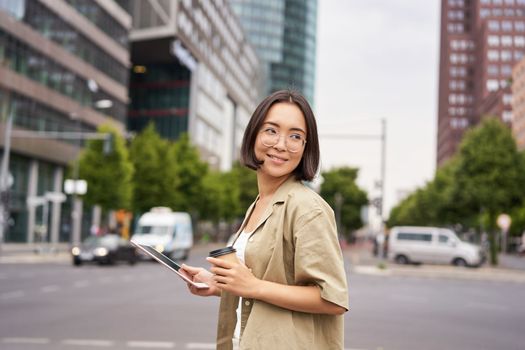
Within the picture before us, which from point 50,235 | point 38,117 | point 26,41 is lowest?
point 50,235

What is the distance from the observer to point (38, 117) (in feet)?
154

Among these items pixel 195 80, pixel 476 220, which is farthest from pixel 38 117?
pixel 476 220

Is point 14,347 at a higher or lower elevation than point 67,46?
lower

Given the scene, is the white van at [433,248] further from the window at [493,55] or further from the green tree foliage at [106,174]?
the window at [493,55]

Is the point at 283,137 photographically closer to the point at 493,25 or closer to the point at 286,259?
the point at 286,259

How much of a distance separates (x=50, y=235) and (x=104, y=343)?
143 ft

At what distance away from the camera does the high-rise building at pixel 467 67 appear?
120m

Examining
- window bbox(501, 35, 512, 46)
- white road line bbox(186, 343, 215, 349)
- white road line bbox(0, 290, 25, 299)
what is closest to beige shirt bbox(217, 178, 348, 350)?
white road line bbox(186, 343, 215, 349)

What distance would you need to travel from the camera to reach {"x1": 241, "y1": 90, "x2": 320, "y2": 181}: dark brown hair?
252 cm

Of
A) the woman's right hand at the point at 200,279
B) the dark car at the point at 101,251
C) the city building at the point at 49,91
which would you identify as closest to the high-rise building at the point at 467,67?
the city building at the point at 49,91

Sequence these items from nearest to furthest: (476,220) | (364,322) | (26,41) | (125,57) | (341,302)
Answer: (341,302)
(364,322)
(26,41)
(125,57)
(476,220)

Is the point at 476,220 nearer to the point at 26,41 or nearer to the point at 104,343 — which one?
the point at 26,41

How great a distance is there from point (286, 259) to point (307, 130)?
0.48m

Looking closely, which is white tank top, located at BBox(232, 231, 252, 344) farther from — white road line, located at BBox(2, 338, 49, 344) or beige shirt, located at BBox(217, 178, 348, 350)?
white road line, located at BBox(2, 338, 49, 344)
